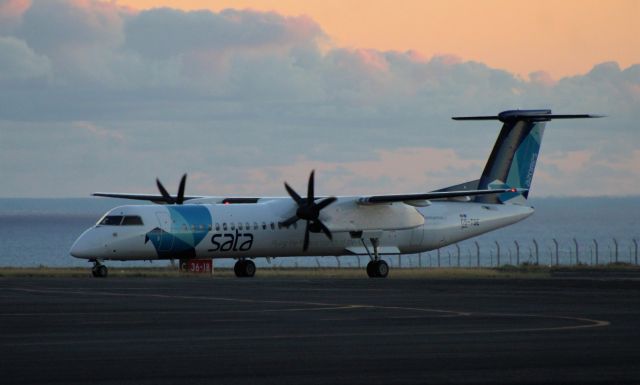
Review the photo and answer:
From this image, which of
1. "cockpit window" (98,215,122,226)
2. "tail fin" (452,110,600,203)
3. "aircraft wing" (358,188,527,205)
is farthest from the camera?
"tail fin" (452,110,600,203)

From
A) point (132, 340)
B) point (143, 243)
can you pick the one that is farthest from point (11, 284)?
point (132, 340)

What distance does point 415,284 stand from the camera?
3991 centimetres

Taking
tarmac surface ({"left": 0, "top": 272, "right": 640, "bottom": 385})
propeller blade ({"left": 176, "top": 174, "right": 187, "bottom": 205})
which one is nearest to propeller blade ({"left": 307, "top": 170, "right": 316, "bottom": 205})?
propeller blade ({"left": 176, "top": 174, "right": 187, "bottom": 205})

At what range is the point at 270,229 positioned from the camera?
50.5 meters

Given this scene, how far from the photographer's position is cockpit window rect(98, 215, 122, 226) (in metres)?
46.6

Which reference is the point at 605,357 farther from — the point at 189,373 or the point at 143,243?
the point at 143,243

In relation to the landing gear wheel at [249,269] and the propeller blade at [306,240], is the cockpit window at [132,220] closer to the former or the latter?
the landing gear wheel at [249,269]

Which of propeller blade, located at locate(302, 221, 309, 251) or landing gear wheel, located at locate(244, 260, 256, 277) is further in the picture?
landing gear wheel, located at locate(244, 260, 256, 277)

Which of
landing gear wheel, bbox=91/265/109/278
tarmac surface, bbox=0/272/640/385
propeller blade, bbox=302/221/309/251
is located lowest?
tarmac surface, bbox=0/272/640/385

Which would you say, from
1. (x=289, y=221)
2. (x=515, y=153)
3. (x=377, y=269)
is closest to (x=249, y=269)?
(x=289, y=221)

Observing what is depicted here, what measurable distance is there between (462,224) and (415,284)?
48.9 ft

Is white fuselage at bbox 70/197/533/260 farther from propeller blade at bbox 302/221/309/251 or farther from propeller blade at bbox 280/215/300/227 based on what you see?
propeller blade at bbox 280/215/300/227

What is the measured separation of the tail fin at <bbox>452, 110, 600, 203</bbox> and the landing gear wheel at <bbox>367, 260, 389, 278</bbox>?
21.0ft

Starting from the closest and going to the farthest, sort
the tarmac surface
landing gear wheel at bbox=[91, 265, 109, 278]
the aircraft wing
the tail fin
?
the tarmac surface
landing gear wheel at bbox=[91, 265, 109, 278]
the aircraft wing
the tail fin
